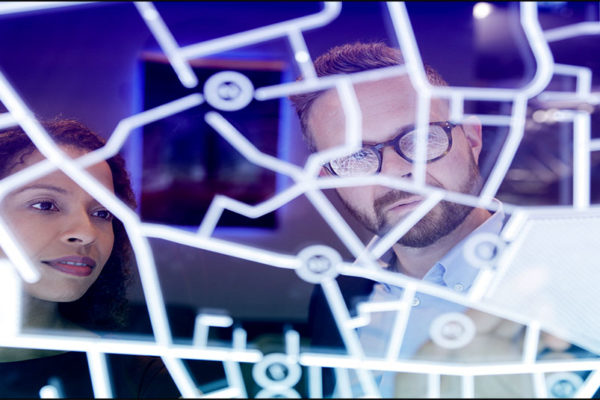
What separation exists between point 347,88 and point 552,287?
0.80m

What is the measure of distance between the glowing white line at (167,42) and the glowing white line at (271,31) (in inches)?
1.5

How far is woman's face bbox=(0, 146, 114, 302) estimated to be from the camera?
1.51 m

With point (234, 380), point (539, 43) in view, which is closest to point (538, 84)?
point (539, 43)

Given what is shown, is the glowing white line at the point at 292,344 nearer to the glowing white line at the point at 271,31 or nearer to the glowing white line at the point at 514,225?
the glowing white line at the point at 514,225

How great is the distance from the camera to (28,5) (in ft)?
4.98

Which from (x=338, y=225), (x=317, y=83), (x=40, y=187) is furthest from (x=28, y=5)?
(x=338, y=225)

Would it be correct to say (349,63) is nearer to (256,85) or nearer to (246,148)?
(256,85)

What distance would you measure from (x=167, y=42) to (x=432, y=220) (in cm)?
89

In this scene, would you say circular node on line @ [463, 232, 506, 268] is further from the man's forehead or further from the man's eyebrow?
the man's eyebrow

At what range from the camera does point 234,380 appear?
158 cm

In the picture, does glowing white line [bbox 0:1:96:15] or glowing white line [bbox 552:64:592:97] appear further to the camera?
glowing white line [bbox 552:64:592:97]

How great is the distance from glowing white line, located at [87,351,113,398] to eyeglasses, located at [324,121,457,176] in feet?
2.73

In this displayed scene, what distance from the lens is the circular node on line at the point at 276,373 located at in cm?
158

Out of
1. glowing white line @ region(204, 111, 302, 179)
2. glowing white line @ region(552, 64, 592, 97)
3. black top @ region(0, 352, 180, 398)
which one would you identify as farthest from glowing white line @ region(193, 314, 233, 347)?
glowing white line @ region(552, 64, 592, 97)
